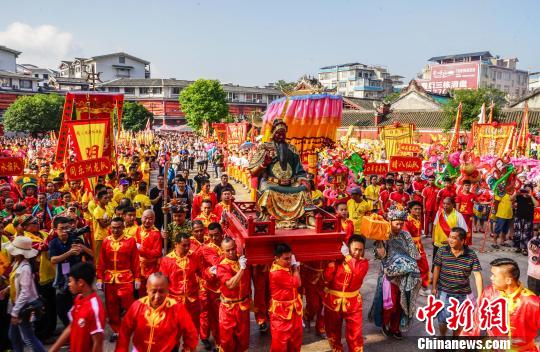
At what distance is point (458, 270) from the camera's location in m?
5.11

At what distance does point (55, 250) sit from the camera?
5.45m

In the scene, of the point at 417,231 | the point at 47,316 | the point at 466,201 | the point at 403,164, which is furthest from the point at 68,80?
the point at 417,231

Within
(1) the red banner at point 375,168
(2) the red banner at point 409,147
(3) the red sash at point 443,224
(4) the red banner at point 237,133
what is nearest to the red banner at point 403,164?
(1) the red banner at point 375,168

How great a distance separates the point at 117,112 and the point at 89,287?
8.41 metres

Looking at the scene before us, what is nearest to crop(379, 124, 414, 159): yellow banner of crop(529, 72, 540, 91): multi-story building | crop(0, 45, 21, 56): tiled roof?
crop(0, 45, 21, 56): tiled roof

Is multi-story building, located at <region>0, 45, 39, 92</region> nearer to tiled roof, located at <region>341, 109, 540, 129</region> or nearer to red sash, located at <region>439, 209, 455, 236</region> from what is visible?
tiled roof, located at <region>341, 109, 540, 129</region>

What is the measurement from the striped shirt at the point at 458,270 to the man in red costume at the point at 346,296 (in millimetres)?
969

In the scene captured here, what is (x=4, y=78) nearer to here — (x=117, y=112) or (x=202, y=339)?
(x=117, y=112)

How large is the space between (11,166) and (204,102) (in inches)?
1576

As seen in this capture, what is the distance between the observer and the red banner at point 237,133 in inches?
822

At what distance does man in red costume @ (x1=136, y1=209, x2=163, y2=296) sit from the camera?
246 inches

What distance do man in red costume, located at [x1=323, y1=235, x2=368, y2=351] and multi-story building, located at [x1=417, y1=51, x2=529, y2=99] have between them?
70012mm

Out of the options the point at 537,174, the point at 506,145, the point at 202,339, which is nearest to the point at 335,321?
the point at 202,339

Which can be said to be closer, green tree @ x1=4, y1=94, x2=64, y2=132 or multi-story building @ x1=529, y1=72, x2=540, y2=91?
green tree @ x1=4, y1=94, x2=64, y2=132
